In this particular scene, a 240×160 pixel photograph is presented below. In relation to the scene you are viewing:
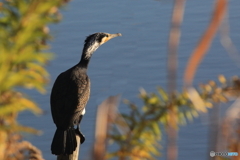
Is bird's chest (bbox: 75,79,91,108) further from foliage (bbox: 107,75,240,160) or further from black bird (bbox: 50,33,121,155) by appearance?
foliage (bbox: 107,75,240,160)

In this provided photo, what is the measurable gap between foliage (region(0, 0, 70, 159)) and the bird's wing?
3533 millimetres

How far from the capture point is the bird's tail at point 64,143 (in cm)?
464

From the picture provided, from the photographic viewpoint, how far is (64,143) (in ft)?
15.6

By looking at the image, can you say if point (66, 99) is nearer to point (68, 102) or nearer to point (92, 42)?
point (68, 102)

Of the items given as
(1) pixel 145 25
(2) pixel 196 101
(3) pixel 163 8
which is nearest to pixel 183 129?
Result: (1) pixel 145 25

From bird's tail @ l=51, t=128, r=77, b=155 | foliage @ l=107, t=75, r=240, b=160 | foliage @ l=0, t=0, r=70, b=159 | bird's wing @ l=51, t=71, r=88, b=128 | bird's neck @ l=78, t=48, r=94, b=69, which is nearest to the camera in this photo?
foliage @ l=0, t=0, r=70, b=159

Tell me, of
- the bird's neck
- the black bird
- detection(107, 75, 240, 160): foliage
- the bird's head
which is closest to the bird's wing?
the black bird

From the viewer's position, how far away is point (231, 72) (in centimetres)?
950

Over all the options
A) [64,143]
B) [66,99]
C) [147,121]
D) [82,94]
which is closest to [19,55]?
[147,121]

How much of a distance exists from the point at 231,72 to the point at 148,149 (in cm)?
763

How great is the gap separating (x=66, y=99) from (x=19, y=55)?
151 inches

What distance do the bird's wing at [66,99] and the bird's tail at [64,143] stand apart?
94 millimetres

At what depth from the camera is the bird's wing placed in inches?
215

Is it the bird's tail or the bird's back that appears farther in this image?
the bird's back
